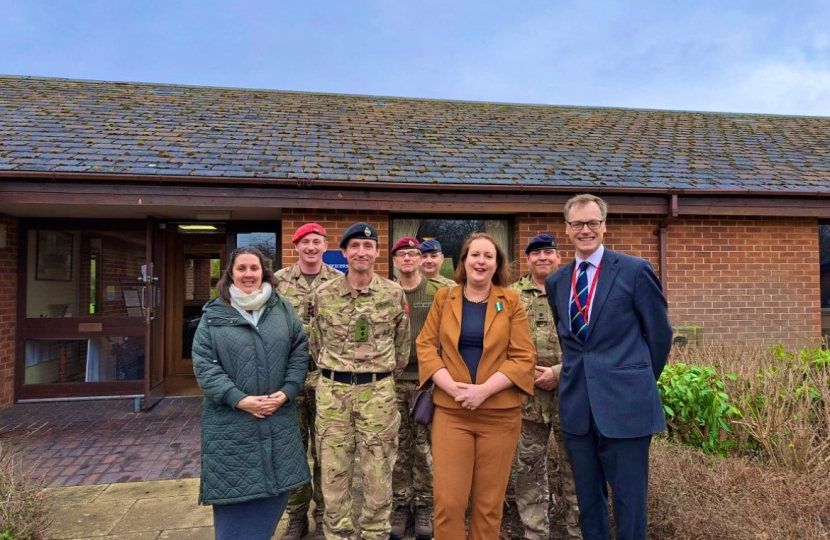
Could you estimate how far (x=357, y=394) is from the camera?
8.75ft

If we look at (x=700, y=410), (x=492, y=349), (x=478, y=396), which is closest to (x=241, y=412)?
(x=478, y=396)

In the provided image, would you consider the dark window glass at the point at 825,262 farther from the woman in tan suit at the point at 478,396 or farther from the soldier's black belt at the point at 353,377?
the soldier's black belt at the point at 353,377

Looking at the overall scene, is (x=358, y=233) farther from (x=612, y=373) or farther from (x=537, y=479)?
(x=537, y=479)

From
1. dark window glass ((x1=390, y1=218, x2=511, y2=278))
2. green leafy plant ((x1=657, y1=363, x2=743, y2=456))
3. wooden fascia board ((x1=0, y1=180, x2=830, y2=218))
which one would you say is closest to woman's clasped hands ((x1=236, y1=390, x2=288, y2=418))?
green leafy plant ((x1=657, y1=363, x2=743, y2=456))

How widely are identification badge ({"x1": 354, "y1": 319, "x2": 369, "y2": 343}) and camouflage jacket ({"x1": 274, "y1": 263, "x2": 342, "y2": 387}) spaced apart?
50 cm

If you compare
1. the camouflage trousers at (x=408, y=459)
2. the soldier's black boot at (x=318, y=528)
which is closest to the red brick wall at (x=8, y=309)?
the soldier's black boot at (x=318, y=528)

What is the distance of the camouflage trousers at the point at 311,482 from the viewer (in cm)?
303

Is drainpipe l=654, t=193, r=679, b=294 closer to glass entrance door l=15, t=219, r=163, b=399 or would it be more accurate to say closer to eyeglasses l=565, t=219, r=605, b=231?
eyeglasses l=565, t=219, r=605, b=231

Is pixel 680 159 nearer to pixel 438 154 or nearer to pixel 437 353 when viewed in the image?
pixel 438 154

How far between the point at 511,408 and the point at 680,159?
257 inches

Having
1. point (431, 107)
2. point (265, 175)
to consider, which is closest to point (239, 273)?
point (265, 175)

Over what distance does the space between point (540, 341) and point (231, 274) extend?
1817 millimetres

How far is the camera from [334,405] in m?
2.65

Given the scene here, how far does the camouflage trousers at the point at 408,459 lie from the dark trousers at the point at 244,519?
3.06 ft
